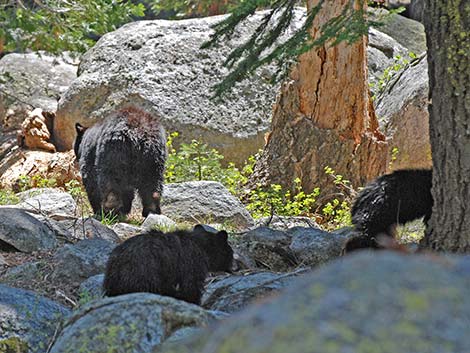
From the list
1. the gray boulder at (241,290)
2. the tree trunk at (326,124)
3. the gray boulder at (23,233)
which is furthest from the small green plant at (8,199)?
the gray boulder at (241,290)

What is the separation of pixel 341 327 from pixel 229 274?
5.24 metres

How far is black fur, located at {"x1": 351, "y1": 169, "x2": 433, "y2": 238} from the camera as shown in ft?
24.5

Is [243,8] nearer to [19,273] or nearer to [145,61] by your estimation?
[19,273]

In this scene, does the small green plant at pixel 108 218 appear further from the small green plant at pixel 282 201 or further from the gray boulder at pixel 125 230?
the small green plant at pixel 282 201

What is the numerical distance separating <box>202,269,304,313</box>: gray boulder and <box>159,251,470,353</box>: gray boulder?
11.3ft

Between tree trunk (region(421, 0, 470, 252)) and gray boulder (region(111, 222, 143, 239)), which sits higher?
tree trunk (region(421, 0, 470, 252))

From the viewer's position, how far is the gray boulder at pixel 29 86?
16.9 meters

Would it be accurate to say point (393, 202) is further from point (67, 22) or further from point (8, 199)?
point (67, 22)

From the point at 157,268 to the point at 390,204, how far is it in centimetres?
314

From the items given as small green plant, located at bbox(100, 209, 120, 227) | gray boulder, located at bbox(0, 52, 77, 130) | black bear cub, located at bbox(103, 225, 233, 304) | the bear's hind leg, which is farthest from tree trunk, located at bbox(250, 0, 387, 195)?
black bear cub, located at bbox(103, 225, 233, 304)

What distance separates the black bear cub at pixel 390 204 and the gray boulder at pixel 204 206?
305 centimetres

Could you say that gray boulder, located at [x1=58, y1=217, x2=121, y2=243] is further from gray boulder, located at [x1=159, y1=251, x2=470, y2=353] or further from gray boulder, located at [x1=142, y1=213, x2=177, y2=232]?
gray boulder, located at [x1=159, y1=251, x2=470, y2=353]

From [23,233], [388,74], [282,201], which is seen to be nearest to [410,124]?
[388,74]

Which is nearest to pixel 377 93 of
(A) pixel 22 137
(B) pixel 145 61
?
(B) pixel 145 61
